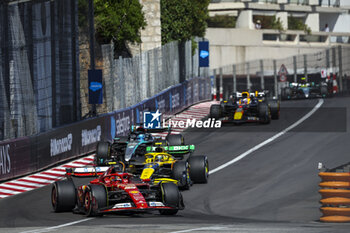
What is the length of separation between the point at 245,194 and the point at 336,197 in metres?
4.06

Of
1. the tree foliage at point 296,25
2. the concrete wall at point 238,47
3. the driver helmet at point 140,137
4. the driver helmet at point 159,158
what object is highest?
the tree foliage at point 296,25

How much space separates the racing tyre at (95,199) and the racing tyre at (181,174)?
11.5 feet

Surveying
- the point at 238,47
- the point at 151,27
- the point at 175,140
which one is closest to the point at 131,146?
the point at 175,140

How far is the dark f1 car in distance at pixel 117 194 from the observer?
1680cm

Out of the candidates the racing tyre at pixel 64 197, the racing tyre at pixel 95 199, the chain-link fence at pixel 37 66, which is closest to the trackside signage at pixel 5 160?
the chain-link fence at pixel 37 66


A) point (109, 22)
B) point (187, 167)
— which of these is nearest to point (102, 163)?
point (187, 167)

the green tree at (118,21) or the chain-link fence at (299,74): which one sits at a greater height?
the green tree at (118,21)

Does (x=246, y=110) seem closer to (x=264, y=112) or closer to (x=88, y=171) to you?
(x=264, y=112)

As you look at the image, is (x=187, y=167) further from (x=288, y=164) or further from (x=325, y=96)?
(x=325, y=96)

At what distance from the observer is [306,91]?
45.9m

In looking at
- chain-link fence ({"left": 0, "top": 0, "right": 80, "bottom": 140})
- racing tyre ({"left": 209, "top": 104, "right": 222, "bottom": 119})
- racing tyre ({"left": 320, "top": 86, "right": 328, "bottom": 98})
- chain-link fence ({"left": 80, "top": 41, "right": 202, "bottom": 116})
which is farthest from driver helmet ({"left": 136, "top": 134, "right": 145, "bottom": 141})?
racing tyre ({"left": 320, "top": 86, "right": 328, "bottom": 98})

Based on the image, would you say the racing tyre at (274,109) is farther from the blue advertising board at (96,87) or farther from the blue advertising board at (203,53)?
the blue advertising board at (203,53)

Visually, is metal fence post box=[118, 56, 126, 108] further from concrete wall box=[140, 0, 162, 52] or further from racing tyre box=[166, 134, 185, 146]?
concrete wall box=[140, 0, 162, 52]

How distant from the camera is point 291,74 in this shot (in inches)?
2255
